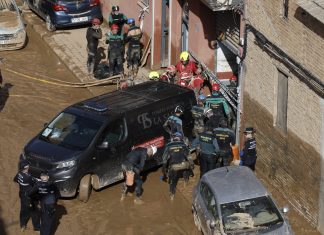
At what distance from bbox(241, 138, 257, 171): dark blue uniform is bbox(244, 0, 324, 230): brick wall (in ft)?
2.45

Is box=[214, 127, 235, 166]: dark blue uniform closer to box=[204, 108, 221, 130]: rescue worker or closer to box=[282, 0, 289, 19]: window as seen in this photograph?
box=[204, 108, 221, 130]: rescue worker

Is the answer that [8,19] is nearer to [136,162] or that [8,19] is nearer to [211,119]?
[211,119]

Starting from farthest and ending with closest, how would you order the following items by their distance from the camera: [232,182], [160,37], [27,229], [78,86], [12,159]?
[160,37], [78,86], [12,159], [27,229], [232,182]

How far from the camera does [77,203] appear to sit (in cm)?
1744

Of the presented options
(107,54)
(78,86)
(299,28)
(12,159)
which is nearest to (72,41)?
(107,54)

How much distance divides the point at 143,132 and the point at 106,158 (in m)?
1.22

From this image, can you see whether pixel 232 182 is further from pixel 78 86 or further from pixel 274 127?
pixel 78 86

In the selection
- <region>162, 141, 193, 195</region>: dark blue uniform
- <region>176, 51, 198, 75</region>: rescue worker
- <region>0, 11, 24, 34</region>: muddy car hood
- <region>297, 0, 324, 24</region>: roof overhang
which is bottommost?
<region>162, 141, 193, 195</region>: dark blue uniform

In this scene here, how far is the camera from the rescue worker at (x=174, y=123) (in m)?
18.3

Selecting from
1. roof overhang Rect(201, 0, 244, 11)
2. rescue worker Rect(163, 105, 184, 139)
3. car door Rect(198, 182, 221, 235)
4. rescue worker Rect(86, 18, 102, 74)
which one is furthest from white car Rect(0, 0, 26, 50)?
car door Rect(198, 182, 221, 235)

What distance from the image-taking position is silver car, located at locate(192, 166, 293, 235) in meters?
14.3

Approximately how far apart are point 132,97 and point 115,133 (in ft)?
5.00

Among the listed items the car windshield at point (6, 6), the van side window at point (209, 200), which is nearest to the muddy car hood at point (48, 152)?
the van side window at point (209, 200)

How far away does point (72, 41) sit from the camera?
2841 centimetres
